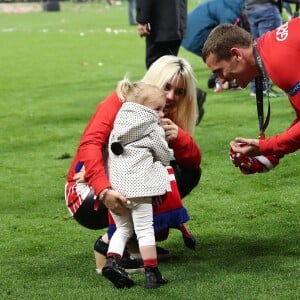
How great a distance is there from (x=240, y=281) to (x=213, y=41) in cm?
121

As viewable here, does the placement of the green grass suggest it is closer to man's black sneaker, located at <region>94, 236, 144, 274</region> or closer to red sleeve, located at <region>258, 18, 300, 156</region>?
man's black sneaker, located at <region>94, 236, 144, 274</region>

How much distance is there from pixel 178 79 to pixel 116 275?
1118mm

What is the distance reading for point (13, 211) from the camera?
22.9ft

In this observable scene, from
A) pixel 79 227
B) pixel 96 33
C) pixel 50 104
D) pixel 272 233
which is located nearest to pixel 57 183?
pixel 79 227

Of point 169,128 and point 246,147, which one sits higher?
point 169,128

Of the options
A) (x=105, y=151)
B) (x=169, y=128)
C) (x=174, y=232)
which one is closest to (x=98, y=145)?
(x=105, y=151)

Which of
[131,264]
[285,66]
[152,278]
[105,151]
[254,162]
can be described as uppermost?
[285,66]

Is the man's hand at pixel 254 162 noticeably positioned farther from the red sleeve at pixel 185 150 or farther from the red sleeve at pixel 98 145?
the red sleeve at pixel 98 145

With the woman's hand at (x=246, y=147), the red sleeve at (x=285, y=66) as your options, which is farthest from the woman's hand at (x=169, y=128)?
the red sleeve at (x=285, y=66)

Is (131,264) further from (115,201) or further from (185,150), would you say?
(185,150)

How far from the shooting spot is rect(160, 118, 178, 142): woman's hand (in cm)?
522

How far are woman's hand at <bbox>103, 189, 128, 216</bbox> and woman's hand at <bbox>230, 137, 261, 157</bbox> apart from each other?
717 mm

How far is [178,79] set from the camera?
5348 mm

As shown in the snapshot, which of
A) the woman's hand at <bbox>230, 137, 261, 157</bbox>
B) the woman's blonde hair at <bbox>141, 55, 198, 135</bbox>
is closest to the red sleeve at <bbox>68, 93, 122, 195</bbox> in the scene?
the woman's blonde hair at <bbox>141, 55, 198, 135</bbox>
